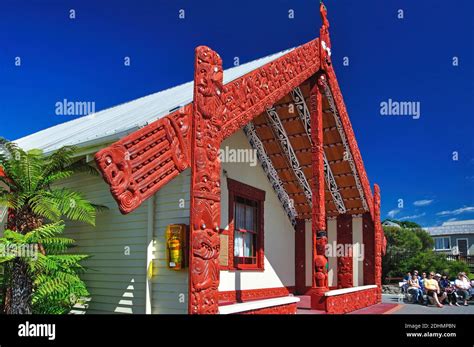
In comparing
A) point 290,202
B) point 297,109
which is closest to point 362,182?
point 290,202

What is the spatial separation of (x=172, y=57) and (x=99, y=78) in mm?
2452

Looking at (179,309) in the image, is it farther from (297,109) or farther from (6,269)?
(297,109)

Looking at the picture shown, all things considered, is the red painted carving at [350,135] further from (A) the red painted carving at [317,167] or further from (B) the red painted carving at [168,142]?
(B) the red painted carving at [168,142]

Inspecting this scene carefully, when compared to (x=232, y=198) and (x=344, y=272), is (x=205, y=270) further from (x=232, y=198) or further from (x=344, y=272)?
(x=344, y=272)

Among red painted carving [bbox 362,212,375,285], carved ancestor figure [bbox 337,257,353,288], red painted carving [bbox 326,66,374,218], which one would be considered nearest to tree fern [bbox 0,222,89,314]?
red painted carving [bbox 326,66,374,218]

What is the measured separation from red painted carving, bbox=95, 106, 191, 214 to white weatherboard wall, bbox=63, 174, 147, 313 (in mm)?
1882

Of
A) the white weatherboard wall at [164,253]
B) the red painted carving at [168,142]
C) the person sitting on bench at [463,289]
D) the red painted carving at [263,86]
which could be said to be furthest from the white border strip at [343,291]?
the red painted carving at [168,142]

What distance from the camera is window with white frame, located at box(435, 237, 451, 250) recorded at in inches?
1414

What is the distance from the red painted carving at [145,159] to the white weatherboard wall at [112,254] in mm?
1882

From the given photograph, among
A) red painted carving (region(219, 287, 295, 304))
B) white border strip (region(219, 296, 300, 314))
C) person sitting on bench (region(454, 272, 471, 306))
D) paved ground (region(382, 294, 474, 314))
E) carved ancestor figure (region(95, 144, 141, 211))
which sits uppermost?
carved ancestor figure (region(95, 144, 141, 211))

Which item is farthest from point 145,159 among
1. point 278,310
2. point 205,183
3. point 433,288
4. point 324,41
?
point 433,288

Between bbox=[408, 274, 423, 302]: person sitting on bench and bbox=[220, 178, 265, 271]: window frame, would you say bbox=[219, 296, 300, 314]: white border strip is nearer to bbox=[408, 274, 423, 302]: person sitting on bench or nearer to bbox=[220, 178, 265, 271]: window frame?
bbox=[220, 178, 265, 271]: window frame

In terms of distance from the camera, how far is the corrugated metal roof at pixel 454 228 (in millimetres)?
35731

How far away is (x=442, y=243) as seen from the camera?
36.3m
